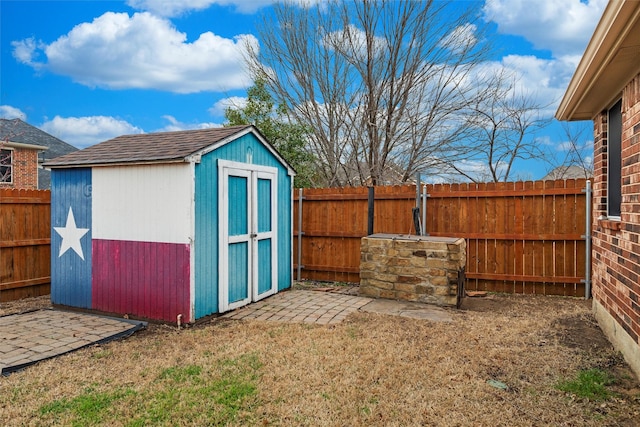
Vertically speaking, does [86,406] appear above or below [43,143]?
below

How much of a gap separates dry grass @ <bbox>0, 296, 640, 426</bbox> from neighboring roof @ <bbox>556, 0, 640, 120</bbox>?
2.64 m

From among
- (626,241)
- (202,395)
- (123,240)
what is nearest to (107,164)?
(123,240)

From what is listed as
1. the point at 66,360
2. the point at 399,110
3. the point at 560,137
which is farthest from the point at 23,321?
the point at 560,137

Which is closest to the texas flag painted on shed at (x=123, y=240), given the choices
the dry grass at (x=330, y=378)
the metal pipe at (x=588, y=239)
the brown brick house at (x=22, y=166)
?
the dry grass at (x=330, y=378)

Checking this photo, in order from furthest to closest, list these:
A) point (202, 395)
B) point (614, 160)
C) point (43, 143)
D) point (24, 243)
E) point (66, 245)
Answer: point (43, 143) → point (24, 243) → point (66, 245) → point (614, 160) → point (202, 395)

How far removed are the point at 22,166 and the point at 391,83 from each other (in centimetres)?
1689

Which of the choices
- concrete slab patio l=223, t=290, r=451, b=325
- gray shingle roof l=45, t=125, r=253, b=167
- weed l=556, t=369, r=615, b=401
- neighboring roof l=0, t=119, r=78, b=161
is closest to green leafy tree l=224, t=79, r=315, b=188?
gray shingle roof l=45, t=125, r=253, b=167

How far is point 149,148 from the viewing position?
576 centimetres

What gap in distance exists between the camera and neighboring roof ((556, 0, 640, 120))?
9.23 ft

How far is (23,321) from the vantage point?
5.28m

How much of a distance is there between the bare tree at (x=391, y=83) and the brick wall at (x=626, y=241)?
7827mm

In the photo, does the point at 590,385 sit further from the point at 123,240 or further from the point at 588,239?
the point at 123,240

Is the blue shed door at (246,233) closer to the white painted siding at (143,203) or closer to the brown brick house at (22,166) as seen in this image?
the white painted siding at (143,203)

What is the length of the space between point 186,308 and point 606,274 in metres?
4.97
